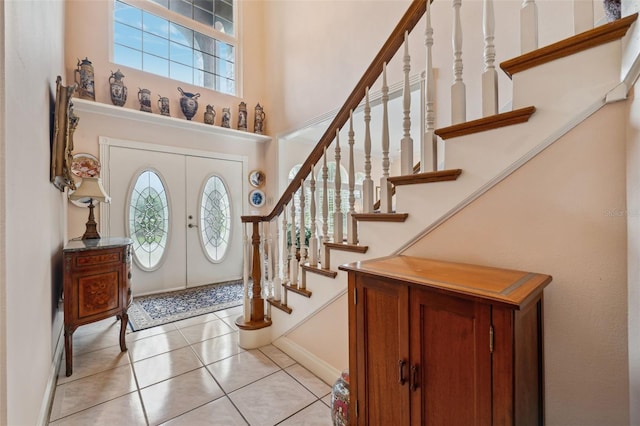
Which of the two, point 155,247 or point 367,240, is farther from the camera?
point 155,247

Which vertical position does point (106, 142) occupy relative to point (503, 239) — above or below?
above

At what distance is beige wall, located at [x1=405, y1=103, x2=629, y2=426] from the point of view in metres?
0.86

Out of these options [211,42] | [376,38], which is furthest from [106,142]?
[376,38]

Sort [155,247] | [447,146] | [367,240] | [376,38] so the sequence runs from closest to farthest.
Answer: [447,146], [367,240], [376,38], [155,247]

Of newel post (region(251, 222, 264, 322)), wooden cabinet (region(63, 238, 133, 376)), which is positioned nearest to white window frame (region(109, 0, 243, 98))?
wooden cabinet (region(63, 238, 133, 376))

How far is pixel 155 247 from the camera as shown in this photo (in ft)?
12.5

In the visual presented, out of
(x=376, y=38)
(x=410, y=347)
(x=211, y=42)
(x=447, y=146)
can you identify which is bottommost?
(x=410, y=347)

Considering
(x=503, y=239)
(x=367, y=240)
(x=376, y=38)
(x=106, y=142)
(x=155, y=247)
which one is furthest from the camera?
(x=155, y=247)

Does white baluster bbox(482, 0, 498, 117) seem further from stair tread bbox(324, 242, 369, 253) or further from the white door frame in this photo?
the white door frame

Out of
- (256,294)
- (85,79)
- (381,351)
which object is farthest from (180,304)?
(381,351)

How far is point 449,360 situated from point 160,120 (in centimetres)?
427

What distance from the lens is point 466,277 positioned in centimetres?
93

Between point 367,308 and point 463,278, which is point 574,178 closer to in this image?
point 463,278

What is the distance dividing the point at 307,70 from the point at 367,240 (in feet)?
10.9
